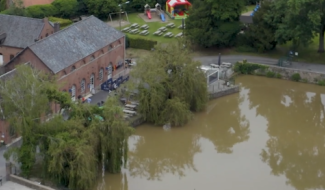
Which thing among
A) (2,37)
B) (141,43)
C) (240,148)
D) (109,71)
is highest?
(2,37)

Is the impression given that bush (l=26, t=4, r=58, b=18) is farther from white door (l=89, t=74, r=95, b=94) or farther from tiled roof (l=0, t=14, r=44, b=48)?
white door (l=89, t=74, r=95, b=94)

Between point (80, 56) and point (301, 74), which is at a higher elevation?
point (80, 56)

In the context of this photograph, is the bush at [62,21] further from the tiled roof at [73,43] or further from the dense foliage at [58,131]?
the dense foliage at [58,131]

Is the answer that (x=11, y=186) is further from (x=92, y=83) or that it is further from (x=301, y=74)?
(x=301, y=74)

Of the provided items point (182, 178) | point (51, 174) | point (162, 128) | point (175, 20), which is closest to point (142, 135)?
point (162, 128)

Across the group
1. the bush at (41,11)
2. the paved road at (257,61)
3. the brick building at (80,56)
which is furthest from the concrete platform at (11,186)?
the bush at (41,11)

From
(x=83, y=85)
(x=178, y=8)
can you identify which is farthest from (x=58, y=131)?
(x=178, y=8)
